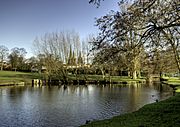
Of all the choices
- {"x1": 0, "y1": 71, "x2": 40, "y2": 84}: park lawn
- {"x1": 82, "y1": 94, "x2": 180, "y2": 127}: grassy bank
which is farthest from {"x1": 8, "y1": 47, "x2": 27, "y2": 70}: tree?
{"x1": 82, "y1": 94, "x2": 180, "y2": 127}: grassy bank

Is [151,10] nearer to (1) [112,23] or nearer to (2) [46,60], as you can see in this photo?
(1) [112,23]

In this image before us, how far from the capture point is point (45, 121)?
19.2m

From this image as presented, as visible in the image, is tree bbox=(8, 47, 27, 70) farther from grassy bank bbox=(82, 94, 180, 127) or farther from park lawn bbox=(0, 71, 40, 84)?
grassy bank bbox=(82, 94, 180, 127)

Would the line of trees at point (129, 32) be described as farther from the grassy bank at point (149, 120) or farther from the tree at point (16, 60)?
the tree at point (16, 60)

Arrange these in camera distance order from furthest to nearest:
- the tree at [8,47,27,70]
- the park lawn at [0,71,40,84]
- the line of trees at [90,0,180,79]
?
1. the tree at [8,47,27,70]
2. the park lawn at [0,71,40,84]
3. the line of trees at [90,0,180,79]

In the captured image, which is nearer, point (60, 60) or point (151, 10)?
point (151, 10)

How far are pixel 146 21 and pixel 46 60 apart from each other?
57018mm

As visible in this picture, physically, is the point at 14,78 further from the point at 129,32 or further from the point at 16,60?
the point at 129,32

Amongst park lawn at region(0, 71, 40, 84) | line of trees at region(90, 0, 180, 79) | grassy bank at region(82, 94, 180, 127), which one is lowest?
grassy bank at region(82, 94, 180, 127)

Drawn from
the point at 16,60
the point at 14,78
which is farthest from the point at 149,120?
the point at 16,60

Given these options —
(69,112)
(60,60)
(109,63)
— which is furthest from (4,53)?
(109,63)

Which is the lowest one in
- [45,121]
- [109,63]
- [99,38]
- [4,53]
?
[45,121]

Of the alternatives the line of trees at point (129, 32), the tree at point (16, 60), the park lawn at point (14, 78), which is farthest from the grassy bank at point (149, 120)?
the tree at point (16, 60)

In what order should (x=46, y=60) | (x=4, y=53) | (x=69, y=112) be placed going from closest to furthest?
(x=69, y=112) < (x=46, y=60) < (x=4, y=53)
